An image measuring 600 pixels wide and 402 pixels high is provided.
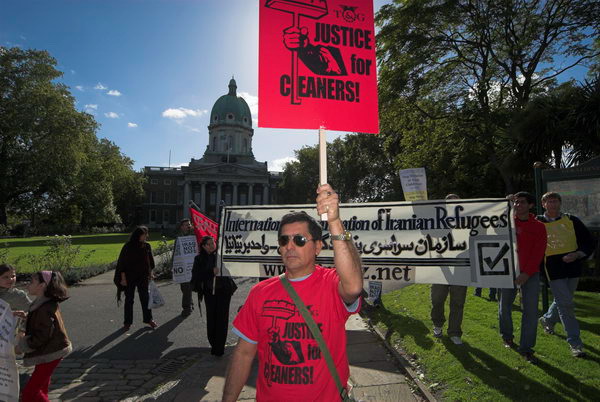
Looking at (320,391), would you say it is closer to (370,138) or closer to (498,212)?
(498,212)

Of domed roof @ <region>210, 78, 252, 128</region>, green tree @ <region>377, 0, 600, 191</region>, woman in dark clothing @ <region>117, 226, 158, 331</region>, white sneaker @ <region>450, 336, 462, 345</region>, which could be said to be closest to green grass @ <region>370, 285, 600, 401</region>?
white sneaker @ <region>450, 336, 462, 345</region>

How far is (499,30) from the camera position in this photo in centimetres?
1811

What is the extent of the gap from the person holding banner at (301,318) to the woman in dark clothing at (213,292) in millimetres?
3850

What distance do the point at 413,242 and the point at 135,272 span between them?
213 inches

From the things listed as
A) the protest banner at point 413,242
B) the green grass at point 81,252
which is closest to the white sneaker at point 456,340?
the protest banner at point 413,242

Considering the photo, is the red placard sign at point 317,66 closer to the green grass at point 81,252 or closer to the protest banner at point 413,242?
the protest banner at point 413,242

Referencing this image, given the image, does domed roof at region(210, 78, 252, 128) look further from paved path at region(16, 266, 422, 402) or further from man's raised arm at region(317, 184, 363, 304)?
man's raised arm at region(317, 184, 363, 304)

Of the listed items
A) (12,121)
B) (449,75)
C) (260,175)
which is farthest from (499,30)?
(260,175)

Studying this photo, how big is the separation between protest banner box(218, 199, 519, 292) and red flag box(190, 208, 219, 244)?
35.1 inches

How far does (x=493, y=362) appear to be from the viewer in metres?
4.85

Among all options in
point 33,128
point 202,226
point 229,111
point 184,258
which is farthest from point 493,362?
point 229,111

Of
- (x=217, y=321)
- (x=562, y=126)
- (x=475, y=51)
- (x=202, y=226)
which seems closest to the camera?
(x=217, y=321)

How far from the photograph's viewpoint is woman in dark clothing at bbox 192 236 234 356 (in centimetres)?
588

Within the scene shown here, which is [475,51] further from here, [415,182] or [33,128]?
[33,128]
